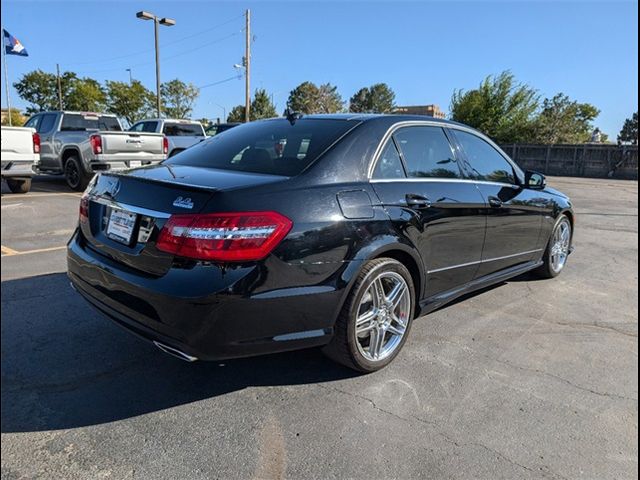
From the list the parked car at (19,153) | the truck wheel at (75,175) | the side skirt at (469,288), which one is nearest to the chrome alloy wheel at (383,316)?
the side skirt at (469,288)

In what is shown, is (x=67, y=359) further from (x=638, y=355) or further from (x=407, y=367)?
(x=638, y=355)

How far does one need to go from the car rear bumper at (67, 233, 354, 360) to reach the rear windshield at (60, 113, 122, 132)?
36.2 feet

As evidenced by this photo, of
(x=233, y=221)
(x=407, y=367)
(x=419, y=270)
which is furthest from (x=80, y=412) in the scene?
(x=419, y=270)

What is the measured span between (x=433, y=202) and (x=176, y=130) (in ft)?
40.9

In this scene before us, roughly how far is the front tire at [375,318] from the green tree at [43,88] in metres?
54.7

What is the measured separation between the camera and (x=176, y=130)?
1434 centimetres

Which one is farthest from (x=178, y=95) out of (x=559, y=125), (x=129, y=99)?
(x=559, y=125)

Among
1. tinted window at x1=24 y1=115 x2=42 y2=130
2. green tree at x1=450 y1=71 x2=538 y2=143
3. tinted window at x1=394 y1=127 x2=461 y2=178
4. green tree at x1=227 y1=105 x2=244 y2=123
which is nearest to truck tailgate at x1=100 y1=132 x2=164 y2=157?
tinted window at x1=24 y1=115 x2=42 y2=130

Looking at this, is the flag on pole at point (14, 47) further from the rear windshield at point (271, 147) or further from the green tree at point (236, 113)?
the green tree at point (236, 113)

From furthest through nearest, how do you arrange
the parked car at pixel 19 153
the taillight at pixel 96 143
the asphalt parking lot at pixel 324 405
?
the taillight at pixel 96 143
the parked car at pixel 19 153
the asphalt parking lot at pixel 324 405

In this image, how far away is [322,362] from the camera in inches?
127

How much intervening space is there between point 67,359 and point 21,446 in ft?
2.71

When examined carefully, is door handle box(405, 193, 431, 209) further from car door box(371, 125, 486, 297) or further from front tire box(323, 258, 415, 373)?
front tire box(323, 258, 415, 373)

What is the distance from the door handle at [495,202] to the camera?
13.1 ft
